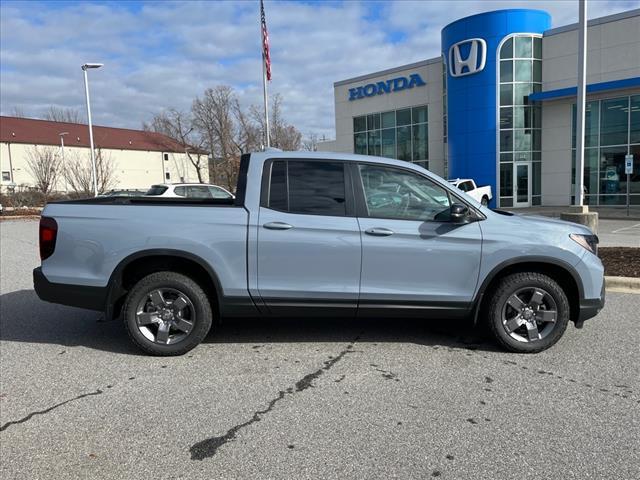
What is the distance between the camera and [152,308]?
4.53 m

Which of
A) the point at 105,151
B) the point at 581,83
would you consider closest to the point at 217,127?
the point at 105,151

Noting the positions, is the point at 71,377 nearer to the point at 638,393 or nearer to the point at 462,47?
the point at 638,393

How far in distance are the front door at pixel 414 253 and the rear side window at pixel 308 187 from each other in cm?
20

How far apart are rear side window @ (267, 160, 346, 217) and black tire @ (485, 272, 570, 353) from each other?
162cm

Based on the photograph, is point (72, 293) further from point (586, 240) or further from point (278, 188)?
point (586, 240)

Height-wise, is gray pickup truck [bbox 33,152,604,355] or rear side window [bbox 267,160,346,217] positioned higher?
rear side window [bbox 267,160,346,217]

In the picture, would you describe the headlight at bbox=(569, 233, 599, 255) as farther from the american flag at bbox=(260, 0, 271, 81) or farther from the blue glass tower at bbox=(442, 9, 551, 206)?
the blue glass tower at bbox=(442, 9, 551, 206)

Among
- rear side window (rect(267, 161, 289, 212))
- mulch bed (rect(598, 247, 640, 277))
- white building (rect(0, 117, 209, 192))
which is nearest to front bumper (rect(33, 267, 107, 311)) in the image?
rear side window (rect(267, 161, 289, 212))

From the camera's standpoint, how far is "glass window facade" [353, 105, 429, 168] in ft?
103

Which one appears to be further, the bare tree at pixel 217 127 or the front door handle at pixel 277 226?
the bare tree at pixel 217 127

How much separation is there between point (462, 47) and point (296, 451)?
2754 centimetres

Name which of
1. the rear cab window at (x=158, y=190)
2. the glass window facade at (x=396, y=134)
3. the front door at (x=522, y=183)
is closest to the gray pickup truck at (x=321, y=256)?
the rear cab window at (x=158, y=190)

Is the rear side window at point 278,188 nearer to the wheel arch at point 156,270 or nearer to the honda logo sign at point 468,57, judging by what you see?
the wheel arch at point 156,270

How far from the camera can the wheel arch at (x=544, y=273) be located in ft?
14.6
